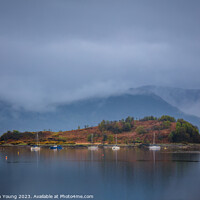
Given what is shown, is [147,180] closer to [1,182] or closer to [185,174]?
[185,174]

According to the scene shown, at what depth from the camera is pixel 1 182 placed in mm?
73125

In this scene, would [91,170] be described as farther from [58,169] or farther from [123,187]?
[123,187]

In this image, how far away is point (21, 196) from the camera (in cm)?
5847

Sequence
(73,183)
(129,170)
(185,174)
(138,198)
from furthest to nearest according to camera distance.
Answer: (129,170) < (185,174) < (73,183) < (138,198)

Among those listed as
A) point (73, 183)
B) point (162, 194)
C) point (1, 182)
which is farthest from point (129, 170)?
point (1, 182)

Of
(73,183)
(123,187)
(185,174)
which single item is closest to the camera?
(123,187)

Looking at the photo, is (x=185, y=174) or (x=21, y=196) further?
(x=185, y=174)

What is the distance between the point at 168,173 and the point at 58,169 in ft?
111

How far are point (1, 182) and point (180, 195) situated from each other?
138 feet

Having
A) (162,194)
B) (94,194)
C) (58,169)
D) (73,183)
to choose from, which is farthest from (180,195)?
(58,169)

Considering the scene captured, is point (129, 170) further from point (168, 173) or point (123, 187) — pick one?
point (123, 187)

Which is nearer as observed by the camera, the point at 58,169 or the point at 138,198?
the point at 138,198

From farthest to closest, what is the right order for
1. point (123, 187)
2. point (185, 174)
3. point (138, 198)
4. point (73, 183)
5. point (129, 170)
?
point (129, 170), point (185, 174), point (73, 183), point (123, 187), point (138, 198)

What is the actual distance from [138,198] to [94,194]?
29.5 ft
